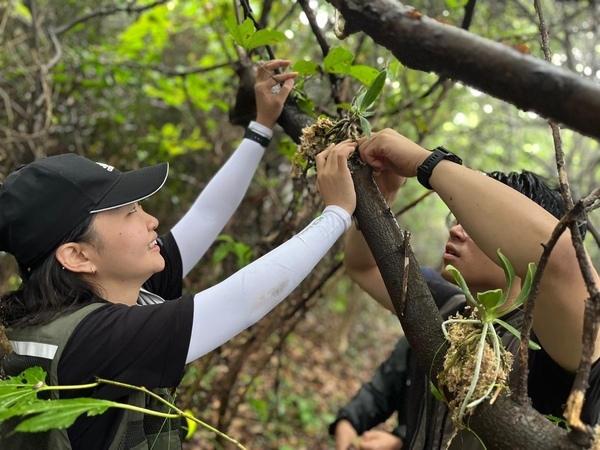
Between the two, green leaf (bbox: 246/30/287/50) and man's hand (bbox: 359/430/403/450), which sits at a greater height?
green leaf (bbox: 246/30/287/50)

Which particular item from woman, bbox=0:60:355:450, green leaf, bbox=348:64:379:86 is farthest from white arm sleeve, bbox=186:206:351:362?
green leaf, bbox=348:64:379:86

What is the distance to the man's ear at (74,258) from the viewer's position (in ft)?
4.47

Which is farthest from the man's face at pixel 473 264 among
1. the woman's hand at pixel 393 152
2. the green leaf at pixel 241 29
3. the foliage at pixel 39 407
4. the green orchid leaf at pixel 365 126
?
the foliage at pixel 39 407

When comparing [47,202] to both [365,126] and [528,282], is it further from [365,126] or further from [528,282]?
[528,282]

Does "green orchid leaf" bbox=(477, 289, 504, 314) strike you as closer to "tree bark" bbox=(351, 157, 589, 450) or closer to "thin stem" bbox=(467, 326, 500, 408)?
"thin stem" bbox=(467, 326, 500, 408)

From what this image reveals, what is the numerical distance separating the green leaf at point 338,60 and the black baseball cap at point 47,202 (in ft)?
2.35

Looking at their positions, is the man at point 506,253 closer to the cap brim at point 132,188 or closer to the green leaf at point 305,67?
the green leaf at point 305,67

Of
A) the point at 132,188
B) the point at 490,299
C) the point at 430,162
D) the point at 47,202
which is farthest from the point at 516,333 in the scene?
the point at 47,202

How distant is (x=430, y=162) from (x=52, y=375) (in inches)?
40.3

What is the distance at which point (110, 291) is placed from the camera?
1438mm

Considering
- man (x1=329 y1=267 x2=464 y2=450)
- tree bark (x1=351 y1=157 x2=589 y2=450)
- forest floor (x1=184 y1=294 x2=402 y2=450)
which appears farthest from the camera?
forest floor (x1=184 y1=294 x2=402 y2=450)

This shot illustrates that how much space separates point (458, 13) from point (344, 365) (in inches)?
164

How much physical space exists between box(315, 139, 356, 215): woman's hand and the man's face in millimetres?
381

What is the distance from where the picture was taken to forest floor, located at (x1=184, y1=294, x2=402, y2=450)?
411 centimetres
